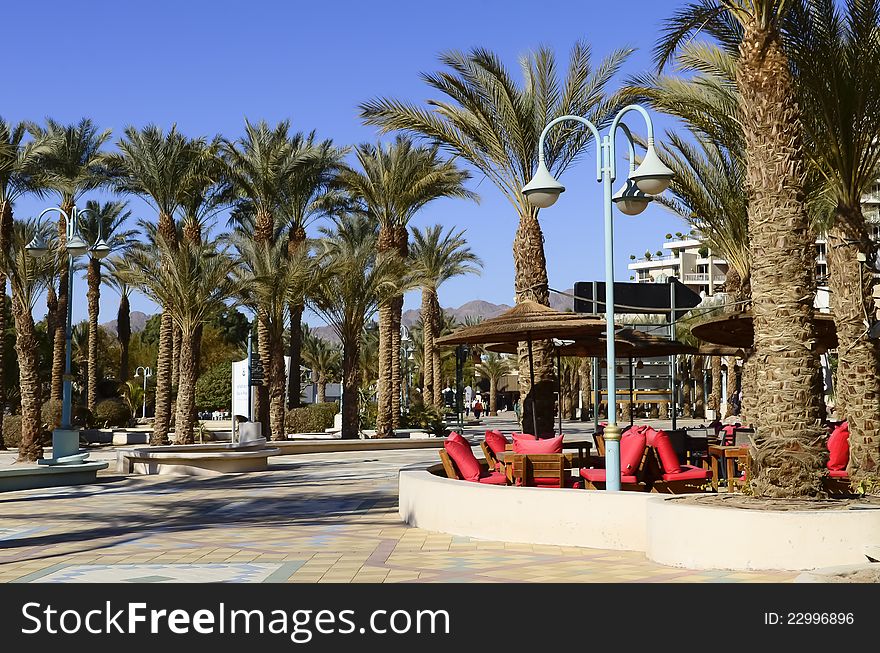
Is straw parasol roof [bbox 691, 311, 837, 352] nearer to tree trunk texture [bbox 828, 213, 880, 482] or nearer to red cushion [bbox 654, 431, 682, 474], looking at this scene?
tree trunk texture [bbox 828, 213, 880, 482]

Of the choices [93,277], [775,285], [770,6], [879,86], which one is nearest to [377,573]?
[775,285]

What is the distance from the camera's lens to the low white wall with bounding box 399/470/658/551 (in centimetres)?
1031

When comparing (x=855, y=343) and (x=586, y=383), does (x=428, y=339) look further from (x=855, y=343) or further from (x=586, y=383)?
(x=855, y=343)

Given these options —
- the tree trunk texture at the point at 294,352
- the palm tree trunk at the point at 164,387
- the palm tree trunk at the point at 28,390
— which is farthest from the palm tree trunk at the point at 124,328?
the palm tree trunk at the point at 28,390

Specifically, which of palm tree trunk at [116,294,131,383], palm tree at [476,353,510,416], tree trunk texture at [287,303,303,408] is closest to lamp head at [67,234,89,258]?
tree trunk texture at [287,303,303,408]

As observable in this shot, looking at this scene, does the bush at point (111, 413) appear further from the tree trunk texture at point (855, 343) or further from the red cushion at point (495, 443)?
the tree trunk texture at point (855, 343)

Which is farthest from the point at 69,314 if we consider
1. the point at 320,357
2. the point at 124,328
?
the point at 320,357

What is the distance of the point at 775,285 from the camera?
1008 cm

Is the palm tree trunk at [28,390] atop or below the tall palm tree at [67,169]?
below

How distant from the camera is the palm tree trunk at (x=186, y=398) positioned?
96.0 ft

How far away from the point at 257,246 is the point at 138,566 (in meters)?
26.7

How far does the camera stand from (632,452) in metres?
12.5

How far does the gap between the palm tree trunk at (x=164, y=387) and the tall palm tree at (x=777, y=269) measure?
24.2m

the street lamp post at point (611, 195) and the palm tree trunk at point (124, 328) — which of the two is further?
the palm tree trunk at point (124, 328)
